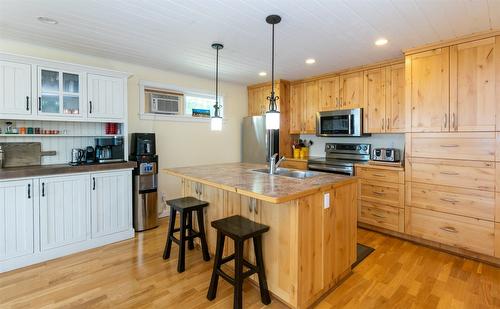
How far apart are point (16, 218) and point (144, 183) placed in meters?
1.35

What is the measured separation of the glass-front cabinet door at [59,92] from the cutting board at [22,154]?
1.66 feet

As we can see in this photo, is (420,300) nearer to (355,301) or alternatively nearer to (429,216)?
(355,301)

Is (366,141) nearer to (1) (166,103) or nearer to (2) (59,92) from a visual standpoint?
(1) (166,103)

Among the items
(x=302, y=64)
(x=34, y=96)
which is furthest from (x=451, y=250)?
(x=34, y=96)

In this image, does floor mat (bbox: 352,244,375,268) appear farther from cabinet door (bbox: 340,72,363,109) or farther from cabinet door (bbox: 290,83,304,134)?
cabinet door (bbox: 290,83,304,134)

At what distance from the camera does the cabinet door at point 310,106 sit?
4.49 m

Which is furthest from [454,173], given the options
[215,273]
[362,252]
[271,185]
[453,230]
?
[215,273]

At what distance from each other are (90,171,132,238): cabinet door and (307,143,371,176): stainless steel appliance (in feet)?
A: 9.18

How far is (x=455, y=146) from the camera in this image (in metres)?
2.83

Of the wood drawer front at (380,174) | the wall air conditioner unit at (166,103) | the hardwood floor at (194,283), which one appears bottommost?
the hardwood floor at (194,283)

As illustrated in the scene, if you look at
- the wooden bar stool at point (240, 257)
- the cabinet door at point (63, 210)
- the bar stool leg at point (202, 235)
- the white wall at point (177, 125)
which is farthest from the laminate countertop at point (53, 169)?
the wooden bar stool at point (240, 257)

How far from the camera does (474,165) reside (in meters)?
2.71

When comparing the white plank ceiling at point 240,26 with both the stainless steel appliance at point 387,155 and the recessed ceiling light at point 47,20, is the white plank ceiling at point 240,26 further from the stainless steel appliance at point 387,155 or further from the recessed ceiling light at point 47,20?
the stainless steel appliance at point 387,155

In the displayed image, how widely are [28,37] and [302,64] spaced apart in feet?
11.0
